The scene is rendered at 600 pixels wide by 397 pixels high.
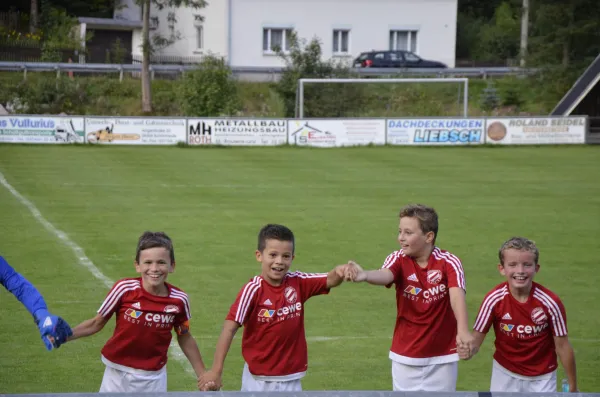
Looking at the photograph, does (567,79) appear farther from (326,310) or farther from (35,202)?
(326,310)

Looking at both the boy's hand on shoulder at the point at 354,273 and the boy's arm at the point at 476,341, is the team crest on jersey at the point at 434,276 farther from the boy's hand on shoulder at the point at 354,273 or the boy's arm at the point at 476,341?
the boy's hand on shoulder at the point at 354,273

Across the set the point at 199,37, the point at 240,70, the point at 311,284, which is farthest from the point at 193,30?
the point at 311,284

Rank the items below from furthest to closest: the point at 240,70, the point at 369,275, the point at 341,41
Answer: the point at 341,41
the point at 240,70
the point at 369,275

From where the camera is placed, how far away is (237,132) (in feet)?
112

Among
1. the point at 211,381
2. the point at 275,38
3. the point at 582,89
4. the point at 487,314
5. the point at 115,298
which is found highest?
the point at 275,38

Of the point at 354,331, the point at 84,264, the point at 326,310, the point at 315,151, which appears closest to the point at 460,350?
the point at 354,331

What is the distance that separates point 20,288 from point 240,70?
47.2 meters

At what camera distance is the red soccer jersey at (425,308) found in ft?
21.2

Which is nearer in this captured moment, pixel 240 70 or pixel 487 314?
pixel 487 314

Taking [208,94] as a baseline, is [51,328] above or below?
below

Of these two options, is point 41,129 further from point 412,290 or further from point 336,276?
point 336,276

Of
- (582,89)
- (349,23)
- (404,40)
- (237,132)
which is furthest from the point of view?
(404,40)

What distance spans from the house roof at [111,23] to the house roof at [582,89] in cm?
3174

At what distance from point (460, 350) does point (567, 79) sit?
44.9 metres
